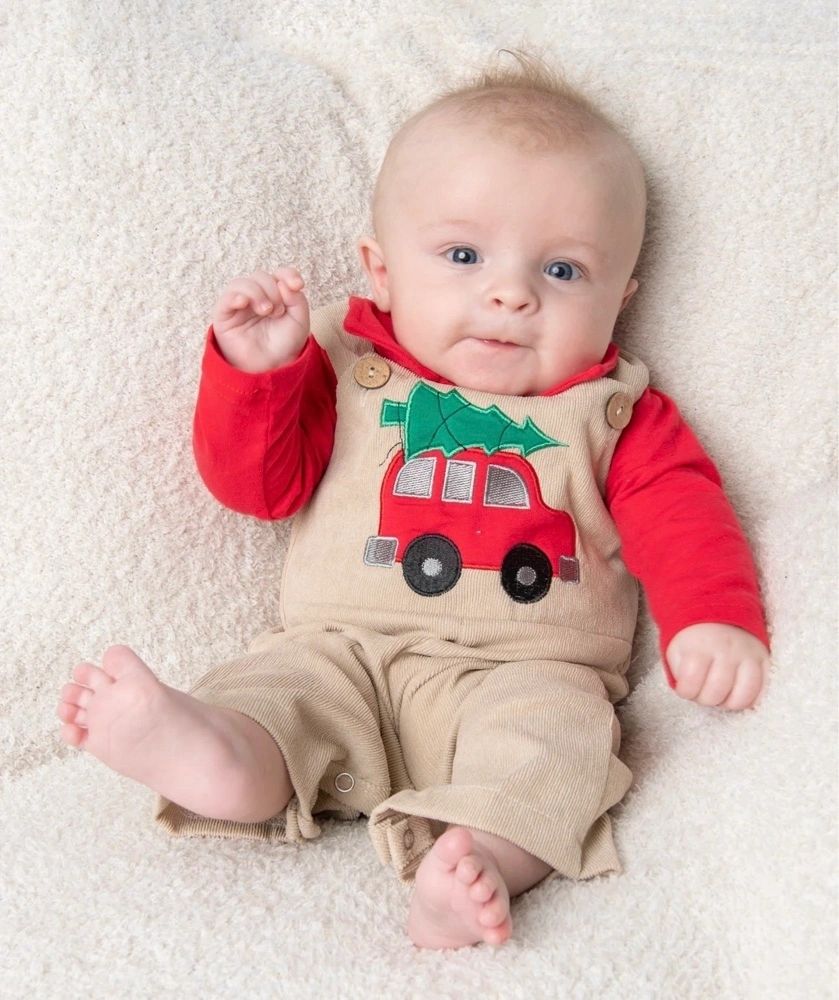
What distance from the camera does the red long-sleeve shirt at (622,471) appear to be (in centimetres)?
122

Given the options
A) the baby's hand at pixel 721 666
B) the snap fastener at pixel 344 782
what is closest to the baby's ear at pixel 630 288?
the baby's hand at pixel 721 666

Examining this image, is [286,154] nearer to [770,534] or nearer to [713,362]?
[713,362]

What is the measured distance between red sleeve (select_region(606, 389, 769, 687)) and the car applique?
3.1 inches

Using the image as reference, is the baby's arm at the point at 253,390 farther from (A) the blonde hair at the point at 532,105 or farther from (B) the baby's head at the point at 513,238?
(A) the blonde hair at the point at 532,105

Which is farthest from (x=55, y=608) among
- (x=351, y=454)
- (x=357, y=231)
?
(x=357, y=231)

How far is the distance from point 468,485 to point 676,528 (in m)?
0.23

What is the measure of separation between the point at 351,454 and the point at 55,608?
0.37 meters

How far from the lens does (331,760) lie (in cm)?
118

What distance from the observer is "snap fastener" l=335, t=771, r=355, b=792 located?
1199 mm

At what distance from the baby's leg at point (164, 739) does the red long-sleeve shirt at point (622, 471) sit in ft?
1.04

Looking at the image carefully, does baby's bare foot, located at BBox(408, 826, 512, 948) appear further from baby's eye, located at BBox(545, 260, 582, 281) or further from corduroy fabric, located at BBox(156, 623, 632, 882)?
baby's eye, located at BBox(545, 260, 582, 281)

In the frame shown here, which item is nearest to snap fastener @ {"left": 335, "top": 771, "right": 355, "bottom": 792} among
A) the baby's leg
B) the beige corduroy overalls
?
the beige corduroy overalls

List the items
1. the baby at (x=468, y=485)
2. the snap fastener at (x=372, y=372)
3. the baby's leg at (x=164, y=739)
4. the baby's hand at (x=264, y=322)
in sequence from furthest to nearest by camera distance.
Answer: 1. the snap fastener at (x=372, y=372)
2. the baby's hand at (x=264, y=322)
3. the baby at (x=468, y=485)
4. the baby's leg at (x=164, y=739)

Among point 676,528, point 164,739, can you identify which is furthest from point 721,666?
point 164,739
